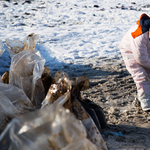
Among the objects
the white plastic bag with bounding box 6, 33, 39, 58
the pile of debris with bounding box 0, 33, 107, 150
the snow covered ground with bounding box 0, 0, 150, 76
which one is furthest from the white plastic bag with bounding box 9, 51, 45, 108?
the snow covered ground with bounding box 0, 0, 150, 76

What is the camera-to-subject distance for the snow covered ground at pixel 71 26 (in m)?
4.99

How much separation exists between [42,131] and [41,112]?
8 centimetres

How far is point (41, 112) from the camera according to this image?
840 mm

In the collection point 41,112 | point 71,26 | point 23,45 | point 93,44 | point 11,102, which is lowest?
point 93,44

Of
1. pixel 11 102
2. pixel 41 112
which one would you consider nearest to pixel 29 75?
pixel 11 102

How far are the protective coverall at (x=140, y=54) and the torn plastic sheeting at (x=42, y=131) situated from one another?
6.23 ft

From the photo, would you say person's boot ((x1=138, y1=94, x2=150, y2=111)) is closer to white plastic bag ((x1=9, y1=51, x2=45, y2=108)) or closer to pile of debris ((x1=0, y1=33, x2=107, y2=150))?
pile of debris ((x1=0, y1=33, x2=107, y2=150))

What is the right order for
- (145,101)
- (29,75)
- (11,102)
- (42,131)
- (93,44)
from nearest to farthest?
1. (42,131)
2. (11,102)
3. (29,75)
4. (145,101)
5. (93,44)

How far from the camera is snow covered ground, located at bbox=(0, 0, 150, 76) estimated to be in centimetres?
499

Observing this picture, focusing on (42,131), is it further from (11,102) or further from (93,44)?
(93,44)

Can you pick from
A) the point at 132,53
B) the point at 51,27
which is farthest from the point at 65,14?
the point at 132,53

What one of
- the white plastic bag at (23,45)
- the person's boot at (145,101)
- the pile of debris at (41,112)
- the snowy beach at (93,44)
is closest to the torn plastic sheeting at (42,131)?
the pile of debris at (41,112)

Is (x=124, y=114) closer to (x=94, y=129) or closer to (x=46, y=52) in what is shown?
(x=94, y=129)

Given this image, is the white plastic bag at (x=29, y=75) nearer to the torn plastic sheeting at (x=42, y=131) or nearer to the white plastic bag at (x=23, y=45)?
the white plastic bag at (x=23, y=45)
